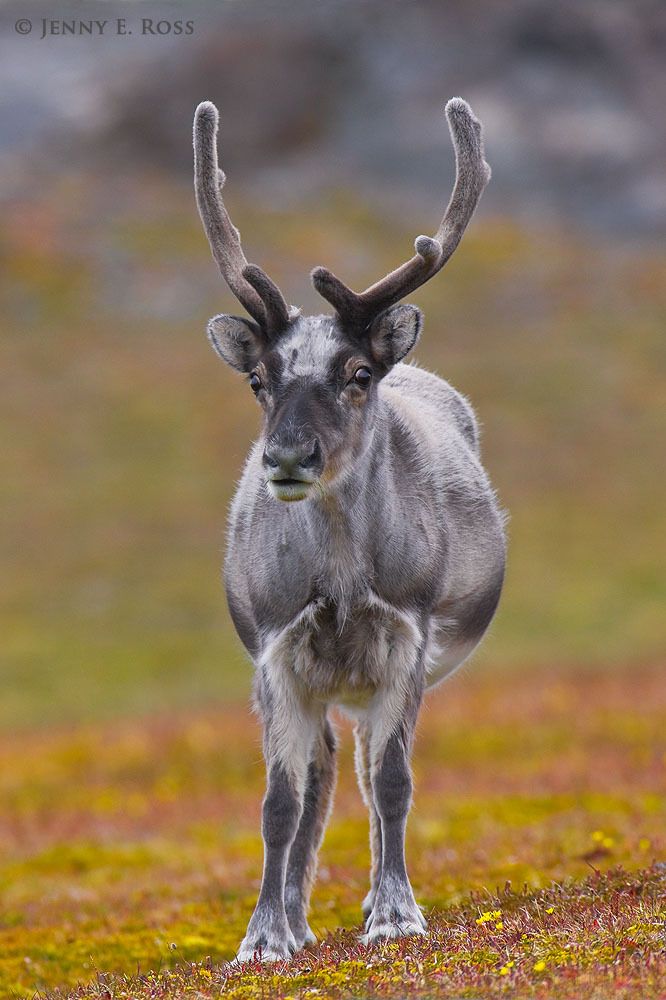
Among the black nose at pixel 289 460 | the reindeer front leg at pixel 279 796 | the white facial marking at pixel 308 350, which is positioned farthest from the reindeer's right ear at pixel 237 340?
the reindeer front leg at pixel 279 796

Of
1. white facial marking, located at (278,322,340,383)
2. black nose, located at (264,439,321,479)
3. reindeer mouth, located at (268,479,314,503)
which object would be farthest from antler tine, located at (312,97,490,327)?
reindeer mouth, located at (268,479,314,503)

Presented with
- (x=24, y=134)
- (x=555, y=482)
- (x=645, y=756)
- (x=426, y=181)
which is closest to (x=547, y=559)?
(x=555, y=482)

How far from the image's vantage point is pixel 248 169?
111875 mm

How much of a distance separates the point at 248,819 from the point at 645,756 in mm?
6610

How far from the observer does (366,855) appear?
674 inches

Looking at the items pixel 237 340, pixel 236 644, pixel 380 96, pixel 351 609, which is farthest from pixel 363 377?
pixel 380 96

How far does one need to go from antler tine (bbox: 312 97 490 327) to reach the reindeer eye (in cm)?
36

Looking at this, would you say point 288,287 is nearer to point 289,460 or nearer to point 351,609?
point 351,609

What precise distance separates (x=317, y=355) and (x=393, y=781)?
309 cm

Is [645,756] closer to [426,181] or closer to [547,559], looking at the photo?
[547,559]

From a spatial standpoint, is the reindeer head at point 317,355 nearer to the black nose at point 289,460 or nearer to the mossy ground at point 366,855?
the black nose at point 289,460

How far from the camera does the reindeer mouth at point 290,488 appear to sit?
949cm

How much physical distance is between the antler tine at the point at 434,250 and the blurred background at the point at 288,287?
86.2 ft

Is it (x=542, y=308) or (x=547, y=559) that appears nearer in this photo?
(x=547, y=559)
